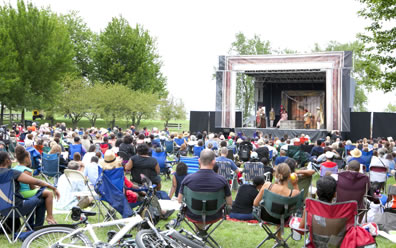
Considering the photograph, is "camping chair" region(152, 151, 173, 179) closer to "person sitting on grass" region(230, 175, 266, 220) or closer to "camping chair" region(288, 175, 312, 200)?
"camping chair" region(288, 175, 312, 200)

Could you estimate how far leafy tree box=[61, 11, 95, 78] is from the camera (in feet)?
135

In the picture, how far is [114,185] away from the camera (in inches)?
207

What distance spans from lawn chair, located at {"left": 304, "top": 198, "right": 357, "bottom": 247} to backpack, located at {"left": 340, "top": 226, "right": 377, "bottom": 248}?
0.40ft

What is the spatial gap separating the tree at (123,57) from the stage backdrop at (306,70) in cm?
1530

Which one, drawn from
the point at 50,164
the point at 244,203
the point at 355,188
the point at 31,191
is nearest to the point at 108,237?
the point at 31,191

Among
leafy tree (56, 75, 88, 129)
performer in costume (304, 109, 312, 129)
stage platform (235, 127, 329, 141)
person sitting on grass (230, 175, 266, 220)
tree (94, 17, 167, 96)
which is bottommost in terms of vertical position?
person sitting on grass (230, 175, 266, 220)

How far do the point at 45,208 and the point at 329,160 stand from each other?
5.55 metres

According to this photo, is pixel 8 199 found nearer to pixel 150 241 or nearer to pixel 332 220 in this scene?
pixel 150 241

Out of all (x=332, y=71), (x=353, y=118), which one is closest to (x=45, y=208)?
(x=332, y=71)

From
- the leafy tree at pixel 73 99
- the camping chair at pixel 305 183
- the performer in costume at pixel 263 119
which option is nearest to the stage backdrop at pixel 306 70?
the performer in costume at pixel 263 119

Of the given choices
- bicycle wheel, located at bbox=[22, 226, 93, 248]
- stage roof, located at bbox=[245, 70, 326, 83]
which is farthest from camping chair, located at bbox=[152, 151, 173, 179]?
stage roof, located at bbox=[245, 70, 326, 83]

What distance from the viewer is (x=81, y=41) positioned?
4272 cm

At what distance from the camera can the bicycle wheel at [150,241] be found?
3.25m

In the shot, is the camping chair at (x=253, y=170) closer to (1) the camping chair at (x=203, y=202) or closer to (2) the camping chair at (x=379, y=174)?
(2) the camping chair at (x=379, y=174)
